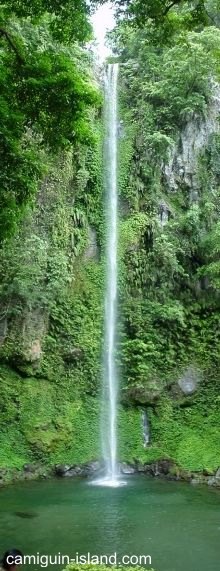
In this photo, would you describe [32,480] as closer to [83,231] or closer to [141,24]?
[83,231]

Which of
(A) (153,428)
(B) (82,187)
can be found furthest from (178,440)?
(B) (82,187)

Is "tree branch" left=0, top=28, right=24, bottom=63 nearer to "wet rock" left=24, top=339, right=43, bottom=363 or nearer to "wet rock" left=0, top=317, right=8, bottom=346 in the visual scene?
"wet rock" left=0, top=317, right=8, bottom=346

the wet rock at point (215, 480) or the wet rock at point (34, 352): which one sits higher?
the wet rock at point (34, 352)

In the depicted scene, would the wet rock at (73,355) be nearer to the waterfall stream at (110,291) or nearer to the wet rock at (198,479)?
the waterfall stream at (110,291)

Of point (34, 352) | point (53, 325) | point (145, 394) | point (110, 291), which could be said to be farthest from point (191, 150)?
point (34, 352)

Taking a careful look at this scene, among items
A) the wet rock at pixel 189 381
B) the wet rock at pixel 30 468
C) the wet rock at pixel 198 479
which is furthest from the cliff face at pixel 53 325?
the wet rock at pixel 198 479

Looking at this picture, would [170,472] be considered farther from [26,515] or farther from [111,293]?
[111,293]
